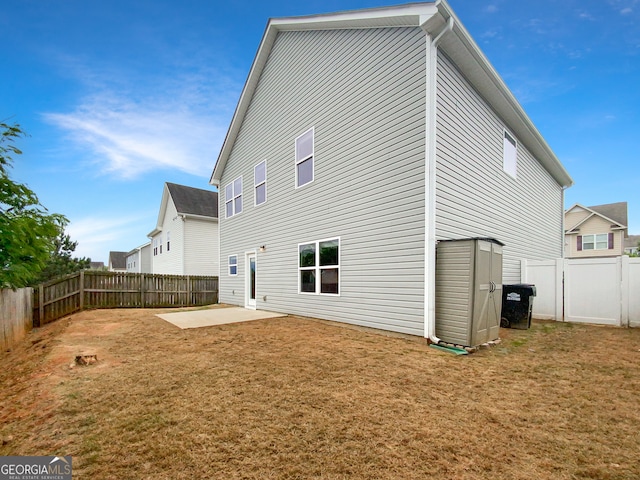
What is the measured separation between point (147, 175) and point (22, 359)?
16.6m

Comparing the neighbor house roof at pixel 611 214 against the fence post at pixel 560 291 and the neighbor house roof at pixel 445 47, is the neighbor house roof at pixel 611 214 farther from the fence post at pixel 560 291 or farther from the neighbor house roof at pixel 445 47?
the fence post at pixel 560 291

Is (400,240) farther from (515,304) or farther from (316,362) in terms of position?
(515,304)

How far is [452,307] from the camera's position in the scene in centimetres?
544

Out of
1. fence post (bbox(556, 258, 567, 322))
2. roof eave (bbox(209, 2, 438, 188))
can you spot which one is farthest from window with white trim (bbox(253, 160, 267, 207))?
fence post (bbox(556, 258, 567, 322))

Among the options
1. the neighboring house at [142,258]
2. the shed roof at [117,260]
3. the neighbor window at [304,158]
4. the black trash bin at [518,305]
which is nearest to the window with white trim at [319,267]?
the neighbor window at [304,158]

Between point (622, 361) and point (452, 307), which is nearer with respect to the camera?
point (622, 361)

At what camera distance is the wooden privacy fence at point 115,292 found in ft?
33.3

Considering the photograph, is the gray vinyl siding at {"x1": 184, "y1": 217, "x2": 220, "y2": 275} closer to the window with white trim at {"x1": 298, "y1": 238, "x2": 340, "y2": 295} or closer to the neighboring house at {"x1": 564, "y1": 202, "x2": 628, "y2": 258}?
the window with white trim at {"x1": 298, "y1": 238, "x2": 340, "y2": 295}

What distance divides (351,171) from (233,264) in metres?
7.84

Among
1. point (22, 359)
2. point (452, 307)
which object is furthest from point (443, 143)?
point (22, 359)

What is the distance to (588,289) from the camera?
791cm

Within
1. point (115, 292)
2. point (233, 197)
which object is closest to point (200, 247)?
point (115, 292)

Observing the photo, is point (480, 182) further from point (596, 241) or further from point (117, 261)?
point (117, 261)

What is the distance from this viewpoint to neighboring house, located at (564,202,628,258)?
22.3 metres
